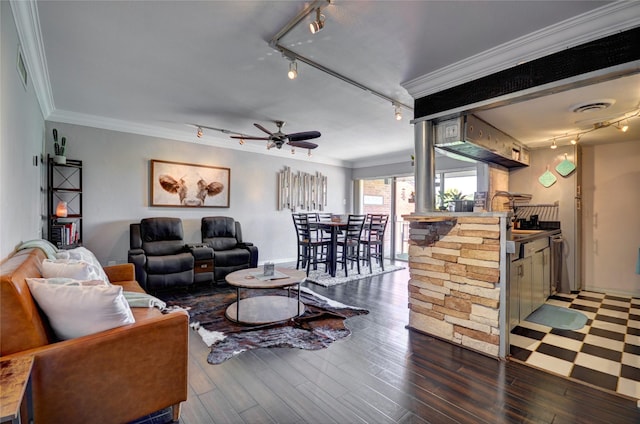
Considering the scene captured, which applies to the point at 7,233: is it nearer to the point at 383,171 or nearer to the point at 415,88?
the point at 415,88

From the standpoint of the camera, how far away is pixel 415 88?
3.12m

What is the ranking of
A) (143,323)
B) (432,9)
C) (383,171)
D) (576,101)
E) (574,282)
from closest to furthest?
(143,323), (432,9), (576,101), (574,282), (383,171)

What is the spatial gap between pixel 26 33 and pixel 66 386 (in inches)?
101

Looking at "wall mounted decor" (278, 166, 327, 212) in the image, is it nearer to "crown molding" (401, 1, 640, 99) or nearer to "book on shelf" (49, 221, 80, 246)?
"book on shelf" (49, 221, 80, 246)

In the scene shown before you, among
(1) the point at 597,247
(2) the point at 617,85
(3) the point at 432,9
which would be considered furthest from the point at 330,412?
(1) the point at 597,247

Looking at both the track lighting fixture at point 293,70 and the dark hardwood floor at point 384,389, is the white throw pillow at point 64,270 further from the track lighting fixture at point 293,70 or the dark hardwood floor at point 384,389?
the track lighting fixture at point 293,70

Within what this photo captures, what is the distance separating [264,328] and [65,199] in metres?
3.76

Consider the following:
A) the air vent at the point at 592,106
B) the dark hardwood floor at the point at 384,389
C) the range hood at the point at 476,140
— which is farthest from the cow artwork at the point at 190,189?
the air vent at the point at 592,106

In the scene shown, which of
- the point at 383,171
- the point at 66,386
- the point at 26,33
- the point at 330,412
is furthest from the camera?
the point at 383,171

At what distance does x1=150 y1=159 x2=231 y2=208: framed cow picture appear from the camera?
5156 mm

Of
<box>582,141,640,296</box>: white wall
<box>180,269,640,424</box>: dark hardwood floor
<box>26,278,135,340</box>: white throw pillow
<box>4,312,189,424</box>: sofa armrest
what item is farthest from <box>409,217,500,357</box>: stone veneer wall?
<box>582,141,640,296</box>: white wall

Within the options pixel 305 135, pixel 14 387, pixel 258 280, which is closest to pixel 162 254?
pixel 258 280

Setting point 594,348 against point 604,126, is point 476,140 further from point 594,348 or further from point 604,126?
point 594,348

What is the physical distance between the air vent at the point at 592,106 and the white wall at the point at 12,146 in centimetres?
454
